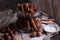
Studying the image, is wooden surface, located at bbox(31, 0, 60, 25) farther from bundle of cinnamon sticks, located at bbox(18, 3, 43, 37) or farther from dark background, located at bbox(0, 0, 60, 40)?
bundle of cinnamon sticks, located at bbox(18, 3, 43, 37)

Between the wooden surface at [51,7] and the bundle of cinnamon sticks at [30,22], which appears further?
the wooden surface at [51,7]

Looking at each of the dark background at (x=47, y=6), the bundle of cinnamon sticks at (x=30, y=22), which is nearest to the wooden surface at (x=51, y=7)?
the dark background at (x=47, y=6)

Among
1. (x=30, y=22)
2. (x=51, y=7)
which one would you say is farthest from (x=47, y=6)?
(x=30, y=22)

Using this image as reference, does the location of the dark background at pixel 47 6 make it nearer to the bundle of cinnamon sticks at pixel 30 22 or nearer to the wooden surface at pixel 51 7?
the wooden surface at pixel 51 7

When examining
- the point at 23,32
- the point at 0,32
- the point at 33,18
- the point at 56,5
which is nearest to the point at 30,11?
the point at 33,18

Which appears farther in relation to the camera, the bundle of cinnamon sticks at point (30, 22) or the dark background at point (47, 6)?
the dark background at point (47, 6)

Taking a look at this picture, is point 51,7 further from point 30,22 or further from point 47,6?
point 30,22

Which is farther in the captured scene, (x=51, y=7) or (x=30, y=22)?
(x=51, y=7)

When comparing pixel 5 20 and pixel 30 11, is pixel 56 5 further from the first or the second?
pixel 5 20

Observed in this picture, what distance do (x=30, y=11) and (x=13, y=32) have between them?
0.27m

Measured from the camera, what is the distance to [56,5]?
6.74ft

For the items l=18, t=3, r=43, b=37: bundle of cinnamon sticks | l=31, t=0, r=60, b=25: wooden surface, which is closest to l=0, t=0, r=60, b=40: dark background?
l=31, t=0, r=60, b=25: wooden surface

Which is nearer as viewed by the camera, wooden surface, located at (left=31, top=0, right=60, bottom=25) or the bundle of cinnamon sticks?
the bundle of cinnamon sticks

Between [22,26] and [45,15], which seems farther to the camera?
[45,15]
